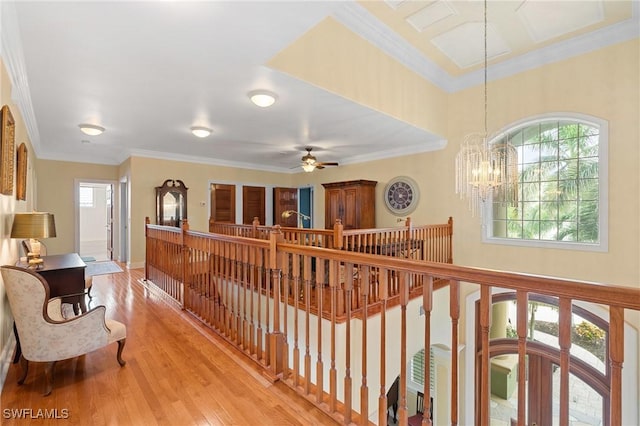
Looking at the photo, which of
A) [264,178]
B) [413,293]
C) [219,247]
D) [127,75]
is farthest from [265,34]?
[264,178]

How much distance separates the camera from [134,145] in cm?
623

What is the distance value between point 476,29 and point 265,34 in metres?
3.19

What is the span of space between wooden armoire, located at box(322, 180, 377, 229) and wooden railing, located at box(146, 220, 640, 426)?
95.9 inches

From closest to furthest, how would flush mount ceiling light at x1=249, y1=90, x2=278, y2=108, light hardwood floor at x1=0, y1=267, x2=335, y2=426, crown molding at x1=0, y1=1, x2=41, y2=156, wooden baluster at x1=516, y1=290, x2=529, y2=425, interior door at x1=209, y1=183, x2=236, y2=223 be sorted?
wooden baluster at x1=516, y1=290, x2=529, y2=425
light hardwood floor at x1=0, y1=267, x2=335, y2=426
crown molding at x1=0, y1=1, x2=41, y2=156
flush mount ceiling light at x1=249, y1=90, x2=278, y2=108
interior door at x1=209, y1=183, x2=236, y2=223

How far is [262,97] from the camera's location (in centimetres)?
360

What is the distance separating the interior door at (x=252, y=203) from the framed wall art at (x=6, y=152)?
5901 mm

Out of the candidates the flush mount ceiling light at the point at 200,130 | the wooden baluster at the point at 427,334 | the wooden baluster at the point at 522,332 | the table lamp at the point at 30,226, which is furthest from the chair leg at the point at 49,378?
the flush mount ceiling light at the point at 200,130

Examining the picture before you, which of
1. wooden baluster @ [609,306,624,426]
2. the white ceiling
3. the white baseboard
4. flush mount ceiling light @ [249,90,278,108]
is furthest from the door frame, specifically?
wooden baluster @ [609,306,624,426]

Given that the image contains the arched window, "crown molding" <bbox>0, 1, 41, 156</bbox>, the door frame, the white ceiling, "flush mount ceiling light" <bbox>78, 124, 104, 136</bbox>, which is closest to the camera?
"crown molding" <bbox>0, 1, 41, 156</bbox>

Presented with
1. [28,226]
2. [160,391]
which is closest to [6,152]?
[28,226]

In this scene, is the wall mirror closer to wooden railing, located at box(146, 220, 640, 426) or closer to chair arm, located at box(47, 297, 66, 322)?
wooden railing, located at box(146, 220, 640, 426)

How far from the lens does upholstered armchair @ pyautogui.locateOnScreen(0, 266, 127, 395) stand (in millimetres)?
1966

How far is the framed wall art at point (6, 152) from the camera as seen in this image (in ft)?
7.32

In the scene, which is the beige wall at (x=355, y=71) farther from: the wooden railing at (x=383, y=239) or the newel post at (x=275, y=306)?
the newel post at (x=275, y=306)
